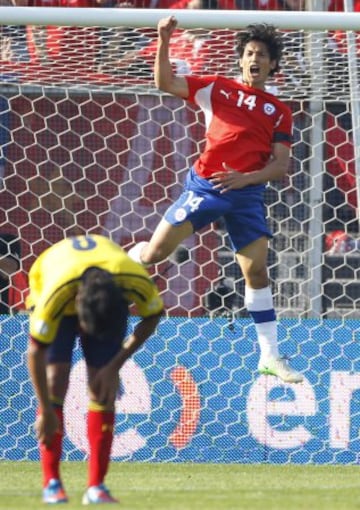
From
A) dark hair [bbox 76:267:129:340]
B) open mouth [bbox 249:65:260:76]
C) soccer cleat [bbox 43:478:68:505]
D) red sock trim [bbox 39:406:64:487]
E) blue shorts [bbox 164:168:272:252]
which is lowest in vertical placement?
soccer cleat [bbox 43:478:68:505]

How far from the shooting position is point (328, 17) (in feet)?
26.4

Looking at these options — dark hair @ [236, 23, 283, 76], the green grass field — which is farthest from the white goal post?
the green grass field

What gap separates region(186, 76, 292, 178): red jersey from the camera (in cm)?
755

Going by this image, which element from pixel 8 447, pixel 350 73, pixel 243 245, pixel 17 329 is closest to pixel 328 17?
pixel 350 73

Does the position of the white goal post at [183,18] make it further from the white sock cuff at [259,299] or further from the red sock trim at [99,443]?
the red sock trim at [99,443]

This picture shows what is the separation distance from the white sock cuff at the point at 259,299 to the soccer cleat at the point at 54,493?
228 centimetres

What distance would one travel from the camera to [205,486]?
279 inches

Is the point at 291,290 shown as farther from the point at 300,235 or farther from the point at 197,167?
the point at 197,167

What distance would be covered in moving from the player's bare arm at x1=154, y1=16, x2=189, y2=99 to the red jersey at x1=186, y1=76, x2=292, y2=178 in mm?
63

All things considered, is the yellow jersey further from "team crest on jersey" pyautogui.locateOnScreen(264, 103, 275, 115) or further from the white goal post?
the white goal post

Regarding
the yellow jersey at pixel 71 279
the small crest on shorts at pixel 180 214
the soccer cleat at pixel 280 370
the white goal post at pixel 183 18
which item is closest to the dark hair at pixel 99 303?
the yellow jersey at pixel 71 279

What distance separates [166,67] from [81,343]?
1998mm

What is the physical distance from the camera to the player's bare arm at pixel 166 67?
7.29 meters

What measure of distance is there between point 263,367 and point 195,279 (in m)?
1.65
